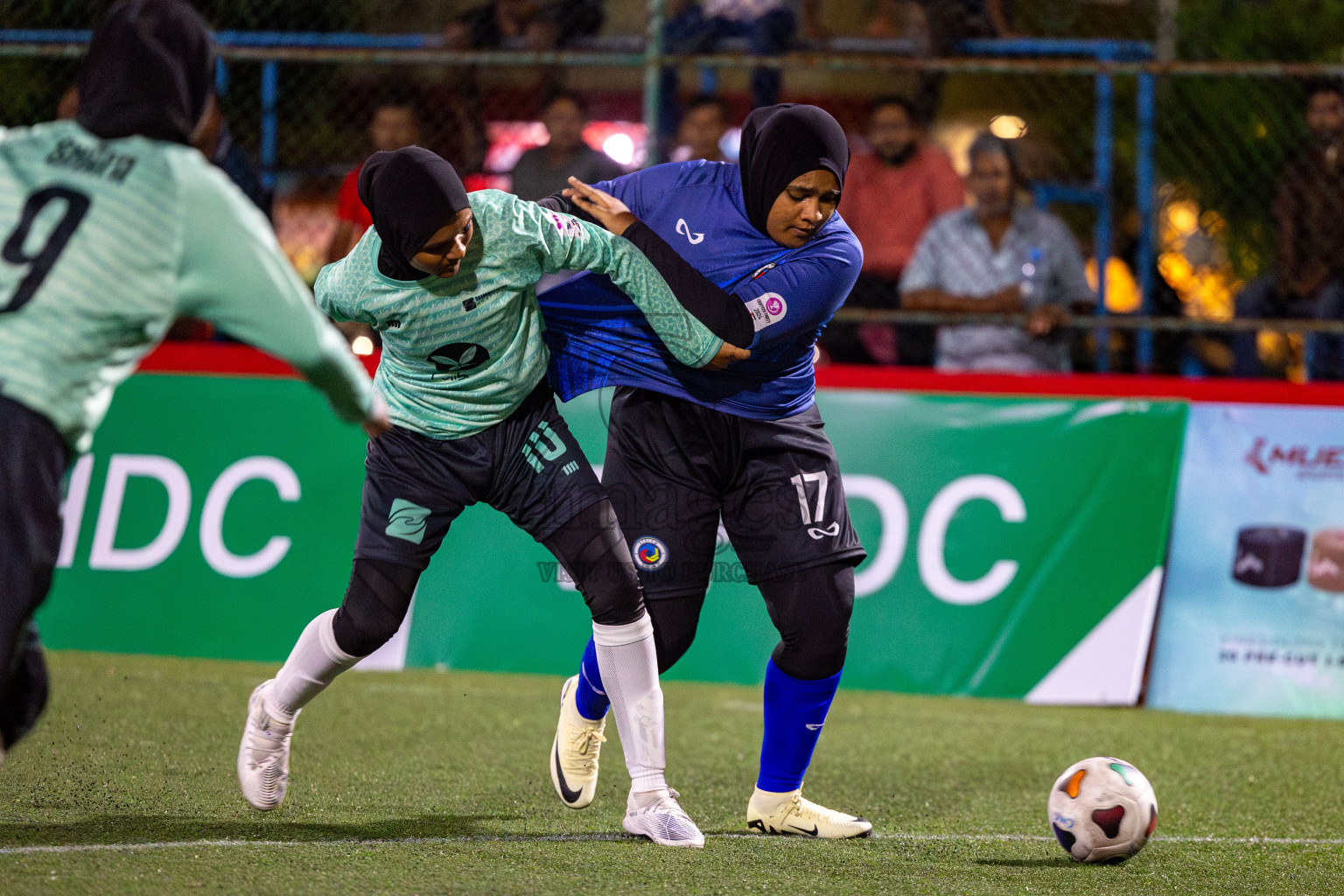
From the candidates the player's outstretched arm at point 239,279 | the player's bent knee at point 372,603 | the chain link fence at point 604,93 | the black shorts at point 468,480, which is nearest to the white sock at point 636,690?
the black shorts at point 468,480

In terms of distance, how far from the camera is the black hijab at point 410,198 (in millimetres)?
3658

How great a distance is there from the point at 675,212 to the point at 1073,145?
537 centimetres

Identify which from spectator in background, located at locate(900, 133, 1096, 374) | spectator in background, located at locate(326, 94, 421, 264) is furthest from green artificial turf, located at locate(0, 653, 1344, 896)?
spectator in background, located at locate(326, 94, 421, 264)

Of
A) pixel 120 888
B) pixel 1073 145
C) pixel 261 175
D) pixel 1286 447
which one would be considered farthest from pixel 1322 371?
pixel 120 888

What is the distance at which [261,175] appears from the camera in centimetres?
787

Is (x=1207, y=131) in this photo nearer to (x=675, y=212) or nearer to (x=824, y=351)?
(x=824, y=351)

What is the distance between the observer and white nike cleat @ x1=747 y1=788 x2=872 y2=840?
13.9 ft

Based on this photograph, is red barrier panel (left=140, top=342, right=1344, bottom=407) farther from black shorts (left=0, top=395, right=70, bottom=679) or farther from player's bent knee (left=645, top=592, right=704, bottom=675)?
black shorts (left=0, top=395, right=70, bottom=679)

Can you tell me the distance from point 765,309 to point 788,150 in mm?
428

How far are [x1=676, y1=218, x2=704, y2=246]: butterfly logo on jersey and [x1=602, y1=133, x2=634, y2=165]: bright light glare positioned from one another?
4041 millimetres

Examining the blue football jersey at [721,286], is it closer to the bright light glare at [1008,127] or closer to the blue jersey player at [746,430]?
the blue jersey player at [746,430]

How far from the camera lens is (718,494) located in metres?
4.32

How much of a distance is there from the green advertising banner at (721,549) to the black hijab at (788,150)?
2.81 m

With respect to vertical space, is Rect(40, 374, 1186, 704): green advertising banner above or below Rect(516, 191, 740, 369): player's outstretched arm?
below
